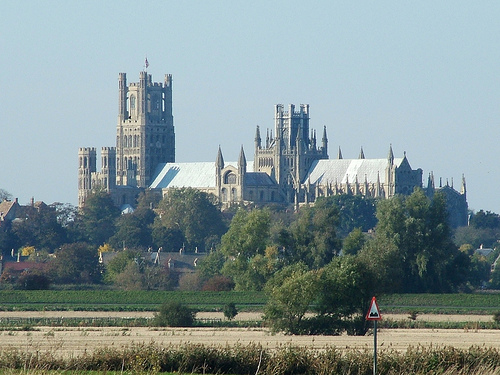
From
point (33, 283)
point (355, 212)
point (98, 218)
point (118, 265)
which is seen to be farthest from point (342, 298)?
point (98, 218)

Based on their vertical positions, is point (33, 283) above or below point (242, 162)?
below

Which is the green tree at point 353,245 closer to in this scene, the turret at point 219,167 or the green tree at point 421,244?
the green tree at point 421,244

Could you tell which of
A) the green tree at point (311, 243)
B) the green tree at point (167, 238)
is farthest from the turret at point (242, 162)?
the green tree at point (311, 243)

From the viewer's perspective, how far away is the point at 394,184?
170750 millimetres

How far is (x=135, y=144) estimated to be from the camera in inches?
7687

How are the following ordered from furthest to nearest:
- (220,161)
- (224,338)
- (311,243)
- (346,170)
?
(220,161), (346,170), (311,243), (224,338)

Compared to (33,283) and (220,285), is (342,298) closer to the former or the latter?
(220,285)

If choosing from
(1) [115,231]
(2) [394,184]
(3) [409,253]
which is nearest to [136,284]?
(3) [409,253]

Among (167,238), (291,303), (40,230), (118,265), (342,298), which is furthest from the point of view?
(40,230)

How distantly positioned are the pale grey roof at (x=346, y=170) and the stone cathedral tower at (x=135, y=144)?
23.3m

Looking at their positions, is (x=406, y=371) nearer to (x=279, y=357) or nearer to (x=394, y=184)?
(x=279, y=357)

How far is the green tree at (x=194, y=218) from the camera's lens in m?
148

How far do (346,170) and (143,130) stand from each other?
30.0m

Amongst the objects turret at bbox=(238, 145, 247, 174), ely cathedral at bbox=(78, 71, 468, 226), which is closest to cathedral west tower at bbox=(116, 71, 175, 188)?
ely cathedral at bbox=(78, 71, 468, 226)
